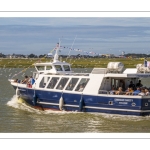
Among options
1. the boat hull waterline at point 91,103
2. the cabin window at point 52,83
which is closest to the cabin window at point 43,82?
the boat hull waterline at point 91,103

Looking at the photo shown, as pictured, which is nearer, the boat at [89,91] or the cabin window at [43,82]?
the boat at [89,91]

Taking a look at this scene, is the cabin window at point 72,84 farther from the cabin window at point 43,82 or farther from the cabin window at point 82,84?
the cabin window at point 43,82

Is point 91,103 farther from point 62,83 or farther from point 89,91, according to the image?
point 62,83

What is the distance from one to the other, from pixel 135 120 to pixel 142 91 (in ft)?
5.82

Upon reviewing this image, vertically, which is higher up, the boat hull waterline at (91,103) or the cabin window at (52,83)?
the cabin window at (52,83)

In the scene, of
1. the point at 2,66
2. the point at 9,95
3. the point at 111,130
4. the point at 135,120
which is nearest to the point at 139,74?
the point at 135,120

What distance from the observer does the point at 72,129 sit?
23.6 m

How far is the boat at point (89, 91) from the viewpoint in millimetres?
25609

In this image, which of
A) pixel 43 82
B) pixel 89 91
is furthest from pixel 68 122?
pixel 43 82

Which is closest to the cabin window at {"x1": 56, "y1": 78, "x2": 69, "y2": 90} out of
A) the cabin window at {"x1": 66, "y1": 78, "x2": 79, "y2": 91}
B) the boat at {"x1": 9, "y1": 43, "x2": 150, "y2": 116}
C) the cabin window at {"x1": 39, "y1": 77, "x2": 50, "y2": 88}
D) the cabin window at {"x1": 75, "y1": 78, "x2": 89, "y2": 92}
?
the boat at {"x1": 9, "y1": 43, "x2": 150, "y2": 116}

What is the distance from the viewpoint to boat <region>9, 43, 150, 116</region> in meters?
25.6

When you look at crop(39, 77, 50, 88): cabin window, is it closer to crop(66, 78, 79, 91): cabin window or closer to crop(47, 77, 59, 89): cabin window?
crop(47, 77, 59, 89): cabin window

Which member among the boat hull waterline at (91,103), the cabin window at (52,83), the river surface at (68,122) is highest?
the cabin window at (52,83)
